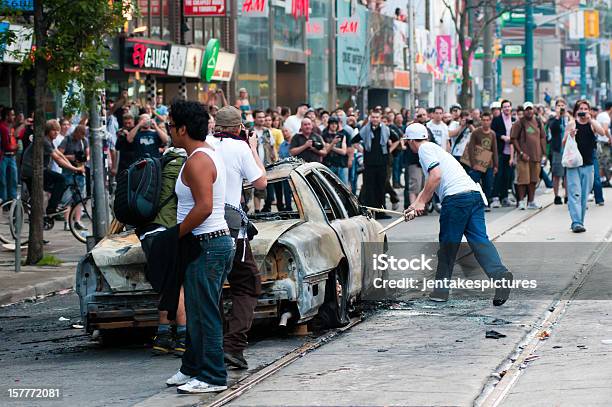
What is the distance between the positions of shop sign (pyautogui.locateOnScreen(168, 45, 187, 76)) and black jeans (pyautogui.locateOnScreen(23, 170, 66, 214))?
1588cm

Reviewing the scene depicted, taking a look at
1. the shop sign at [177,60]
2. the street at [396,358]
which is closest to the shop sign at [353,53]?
the shop sign at [177,60]

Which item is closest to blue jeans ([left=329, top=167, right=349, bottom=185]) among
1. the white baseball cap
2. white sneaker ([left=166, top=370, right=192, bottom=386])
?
the white baseball cap

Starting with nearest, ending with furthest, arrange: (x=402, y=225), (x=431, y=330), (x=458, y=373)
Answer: (x=458, y=373), (x=431, y=330), (x=402, y=225)

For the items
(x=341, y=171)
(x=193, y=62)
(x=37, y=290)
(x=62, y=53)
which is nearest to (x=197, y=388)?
(x=37, y=290)

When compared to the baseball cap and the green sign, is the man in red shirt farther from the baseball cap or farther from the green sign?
the green sign

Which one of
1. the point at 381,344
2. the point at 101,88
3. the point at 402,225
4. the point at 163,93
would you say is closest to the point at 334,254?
the point at 381,344

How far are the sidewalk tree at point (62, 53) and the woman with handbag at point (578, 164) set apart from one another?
6263 millimetres

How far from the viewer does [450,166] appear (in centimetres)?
1227

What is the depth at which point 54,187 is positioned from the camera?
19.5 meters

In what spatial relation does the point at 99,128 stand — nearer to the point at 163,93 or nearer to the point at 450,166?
the point at 450,166

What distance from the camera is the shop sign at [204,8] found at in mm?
34375

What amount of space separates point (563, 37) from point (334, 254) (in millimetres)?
119243

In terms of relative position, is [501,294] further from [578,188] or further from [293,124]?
[293,124]

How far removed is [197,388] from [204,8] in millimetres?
27288
